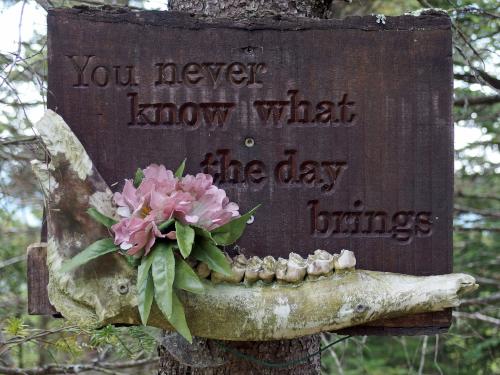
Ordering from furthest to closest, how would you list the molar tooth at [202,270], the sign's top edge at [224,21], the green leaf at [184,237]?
the sign's top edge at [224,21] → the molar tooth at [202,270] → the green leaf at [184,237]

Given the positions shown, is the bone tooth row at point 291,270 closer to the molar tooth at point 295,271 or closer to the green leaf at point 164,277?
the molar tooth at point 295,271

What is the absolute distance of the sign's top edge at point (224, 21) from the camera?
2402 millimetres

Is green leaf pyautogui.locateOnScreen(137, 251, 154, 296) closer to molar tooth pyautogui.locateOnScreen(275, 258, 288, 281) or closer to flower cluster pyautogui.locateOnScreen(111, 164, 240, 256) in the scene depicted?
flower cluster pyautogui.locateOnScreen(111, 164, 240, 256)

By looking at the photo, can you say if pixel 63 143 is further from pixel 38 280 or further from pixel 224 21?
pixel 224 21

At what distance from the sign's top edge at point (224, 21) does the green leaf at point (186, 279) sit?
0.85m

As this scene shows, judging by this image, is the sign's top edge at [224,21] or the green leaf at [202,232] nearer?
the green leaf at [202,232]

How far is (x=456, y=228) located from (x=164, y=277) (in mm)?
3699

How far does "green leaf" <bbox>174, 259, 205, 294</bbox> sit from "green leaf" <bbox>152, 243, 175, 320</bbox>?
5 cm

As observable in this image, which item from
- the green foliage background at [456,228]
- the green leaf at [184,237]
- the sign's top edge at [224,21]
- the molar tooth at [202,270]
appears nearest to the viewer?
the green leaf at [184,237]

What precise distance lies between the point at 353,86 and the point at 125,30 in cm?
83

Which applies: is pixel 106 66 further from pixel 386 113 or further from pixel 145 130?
pixel 386 113

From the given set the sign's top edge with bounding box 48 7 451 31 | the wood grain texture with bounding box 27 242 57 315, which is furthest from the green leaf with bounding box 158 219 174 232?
the sign's top edge with bounding box 48 7 451 31

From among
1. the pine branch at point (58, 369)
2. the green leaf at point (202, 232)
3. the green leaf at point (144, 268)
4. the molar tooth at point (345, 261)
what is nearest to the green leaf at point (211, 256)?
the green leaf at point (202, 232)

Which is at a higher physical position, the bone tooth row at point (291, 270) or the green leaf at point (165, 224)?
the green leaf at point (165, 224)
